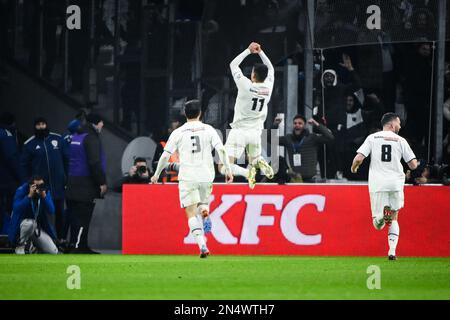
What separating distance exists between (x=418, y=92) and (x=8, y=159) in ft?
25.8

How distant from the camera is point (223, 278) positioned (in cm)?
1509

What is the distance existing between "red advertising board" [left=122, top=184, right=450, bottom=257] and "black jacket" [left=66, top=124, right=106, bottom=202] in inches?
44.2

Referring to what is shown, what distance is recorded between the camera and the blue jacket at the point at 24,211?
2217 cm

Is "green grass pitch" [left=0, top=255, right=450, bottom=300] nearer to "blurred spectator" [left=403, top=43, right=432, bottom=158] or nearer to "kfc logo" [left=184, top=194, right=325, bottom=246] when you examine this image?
"kfc logo" [left=184, top=194, right=325, bottom=246]

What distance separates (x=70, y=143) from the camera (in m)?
23.2

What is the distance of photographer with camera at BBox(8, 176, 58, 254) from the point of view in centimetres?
2212

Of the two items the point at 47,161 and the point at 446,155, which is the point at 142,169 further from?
the point at 446,155

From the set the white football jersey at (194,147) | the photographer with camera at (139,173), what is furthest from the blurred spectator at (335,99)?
the white football jersey at (194,147)

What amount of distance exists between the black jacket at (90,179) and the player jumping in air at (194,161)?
406cm

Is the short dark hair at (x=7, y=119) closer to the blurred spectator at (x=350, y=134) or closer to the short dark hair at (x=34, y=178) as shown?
the short dark hair at (x=34, y=178)

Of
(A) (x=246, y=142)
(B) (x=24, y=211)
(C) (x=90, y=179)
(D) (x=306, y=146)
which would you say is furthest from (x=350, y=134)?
(B) (x=24, y=211)

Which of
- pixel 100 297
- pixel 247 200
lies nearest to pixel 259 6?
pixel 247 200

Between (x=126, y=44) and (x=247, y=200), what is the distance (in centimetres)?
558

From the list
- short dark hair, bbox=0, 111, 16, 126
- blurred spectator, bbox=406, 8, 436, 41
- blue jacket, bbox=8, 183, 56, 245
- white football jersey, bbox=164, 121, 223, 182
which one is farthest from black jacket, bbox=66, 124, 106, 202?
blurred spectator, bbox=406, 8, 436, 41
